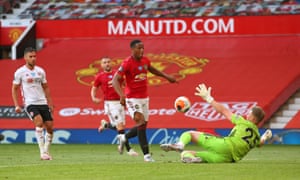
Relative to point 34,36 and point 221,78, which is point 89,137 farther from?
point 34,36

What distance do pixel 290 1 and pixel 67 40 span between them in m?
8.01

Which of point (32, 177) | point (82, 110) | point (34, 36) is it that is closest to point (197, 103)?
point (82, 110)

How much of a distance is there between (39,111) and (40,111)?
35 millimetres

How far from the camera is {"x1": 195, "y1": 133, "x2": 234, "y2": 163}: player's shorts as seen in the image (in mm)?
16688

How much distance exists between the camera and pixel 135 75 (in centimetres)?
1895

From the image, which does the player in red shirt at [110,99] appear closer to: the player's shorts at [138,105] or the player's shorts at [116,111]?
the player's shorts at [116,111]

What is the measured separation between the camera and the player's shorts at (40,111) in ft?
65.6

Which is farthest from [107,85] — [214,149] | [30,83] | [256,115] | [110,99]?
[256,115]

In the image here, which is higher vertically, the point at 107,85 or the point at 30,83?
the point at 30,83

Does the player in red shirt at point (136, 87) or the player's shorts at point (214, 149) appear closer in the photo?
the player's shorts at point (214, 149)

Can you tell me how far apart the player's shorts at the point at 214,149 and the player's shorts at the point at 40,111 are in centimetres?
427

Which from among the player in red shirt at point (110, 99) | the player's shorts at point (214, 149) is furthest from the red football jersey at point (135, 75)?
the player in red shirt at point (110, 99)

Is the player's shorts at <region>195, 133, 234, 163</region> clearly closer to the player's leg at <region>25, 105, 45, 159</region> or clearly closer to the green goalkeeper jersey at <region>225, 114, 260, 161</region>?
the green goalkeeper jersey at <region>225, 114, 260, 161</region>

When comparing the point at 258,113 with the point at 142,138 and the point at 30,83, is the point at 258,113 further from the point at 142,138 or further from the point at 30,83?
the point at 30,83
